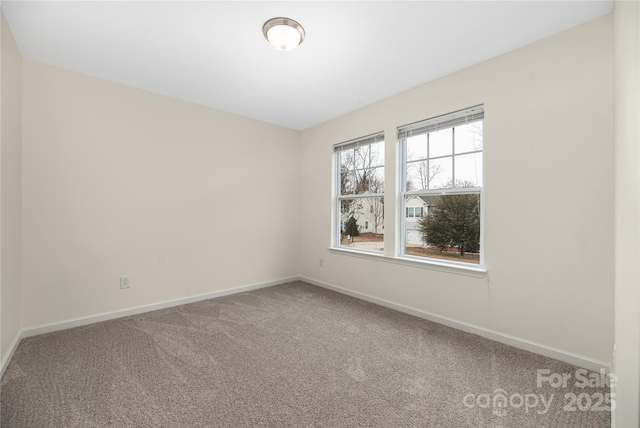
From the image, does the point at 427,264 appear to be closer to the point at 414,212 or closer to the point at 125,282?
the point at 414,212

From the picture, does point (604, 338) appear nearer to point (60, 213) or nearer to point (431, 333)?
point (431, 333)

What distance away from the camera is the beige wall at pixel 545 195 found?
6.55 feet

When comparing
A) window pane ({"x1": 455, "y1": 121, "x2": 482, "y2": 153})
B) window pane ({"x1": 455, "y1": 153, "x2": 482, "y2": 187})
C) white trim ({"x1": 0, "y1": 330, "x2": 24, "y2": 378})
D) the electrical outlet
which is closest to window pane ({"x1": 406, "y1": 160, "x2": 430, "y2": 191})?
window pane ({"x1": 455, "y1": 153, "x2": 482, "y2": 187})

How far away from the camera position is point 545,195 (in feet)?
7.33

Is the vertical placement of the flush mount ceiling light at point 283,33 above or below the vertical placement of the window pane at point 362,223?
above

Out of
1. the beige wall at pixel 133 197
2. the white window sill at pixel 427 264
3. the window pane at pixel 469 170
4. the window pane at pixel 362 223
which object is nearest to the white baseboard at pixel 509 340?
the white window sill at pixel 427 264

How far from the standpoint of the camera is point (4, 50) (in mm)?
2020

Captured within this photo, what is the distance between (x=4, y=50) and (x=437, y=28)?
10.7ft

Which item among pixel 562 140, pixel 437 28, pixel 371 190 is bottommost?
pixel 371 190

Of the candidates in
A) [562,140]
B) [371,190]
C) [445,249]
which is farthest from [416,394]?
[371,190]

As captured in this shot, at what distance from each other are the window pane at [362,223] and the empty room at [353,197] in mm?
42

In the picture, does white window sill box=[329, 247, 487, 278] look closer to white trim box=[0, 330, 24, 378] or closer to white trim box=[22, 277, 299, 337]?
white trim box=[22, 277, 299, 337]

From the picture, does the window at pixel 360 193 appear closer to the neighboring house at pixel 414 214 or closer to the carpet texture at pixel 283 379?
the neighboring house at pixel 414 214

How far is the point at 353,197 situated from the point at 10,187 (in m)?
3.47
